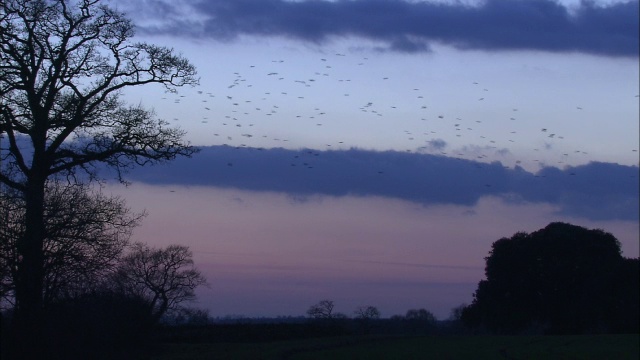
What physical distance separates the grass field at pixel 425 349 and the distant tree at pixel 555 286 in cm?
1144

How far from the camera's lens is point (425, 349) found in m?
→ 39.1

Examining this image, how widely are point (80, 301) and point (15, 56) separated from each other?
6.54 metres

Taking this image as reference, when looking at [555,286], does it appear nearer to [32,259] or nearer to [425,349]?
[425,349]

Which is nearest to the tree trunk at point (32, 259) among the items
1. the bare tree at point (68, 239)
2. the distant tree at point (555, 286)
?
the bare tree at point (68, 239)

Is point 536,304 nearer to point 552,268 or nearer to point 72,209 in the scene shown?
point 552,268

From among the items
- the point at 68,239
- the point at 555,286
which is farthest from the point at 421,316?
the point at 68,239

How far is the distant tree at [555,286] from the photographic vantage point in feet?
187

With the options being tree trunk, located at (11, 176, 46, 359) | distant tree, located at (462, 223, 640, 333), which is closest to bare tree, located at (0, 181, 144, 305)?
tree trunk, located at (11, 176, 46, 359)

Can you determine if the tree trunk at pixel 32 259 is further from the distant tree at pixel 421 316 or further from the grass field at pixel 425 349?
the distant tree at pixel 421 316

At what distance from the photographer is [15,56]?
20.4 meters

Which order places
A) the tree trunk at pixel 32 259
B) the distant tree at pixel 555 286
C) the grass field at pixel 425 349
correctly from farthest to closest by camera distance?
1. the distant tree at pixel 555 286
2. the grass field at pixel 425 349
3. the tree trunk at pixel 32 259

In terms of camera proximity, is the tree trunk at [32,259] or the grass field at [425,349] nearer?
the tree trunk at [32,259]

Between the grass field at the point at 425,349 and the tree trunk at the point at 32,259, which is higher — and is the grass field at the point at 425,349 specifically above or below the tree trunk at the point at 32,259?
below

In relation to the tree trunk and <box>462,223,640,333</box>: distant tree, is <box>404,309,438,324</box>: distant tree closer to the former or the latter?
<box>462,223,640,333</box>: distant tree
